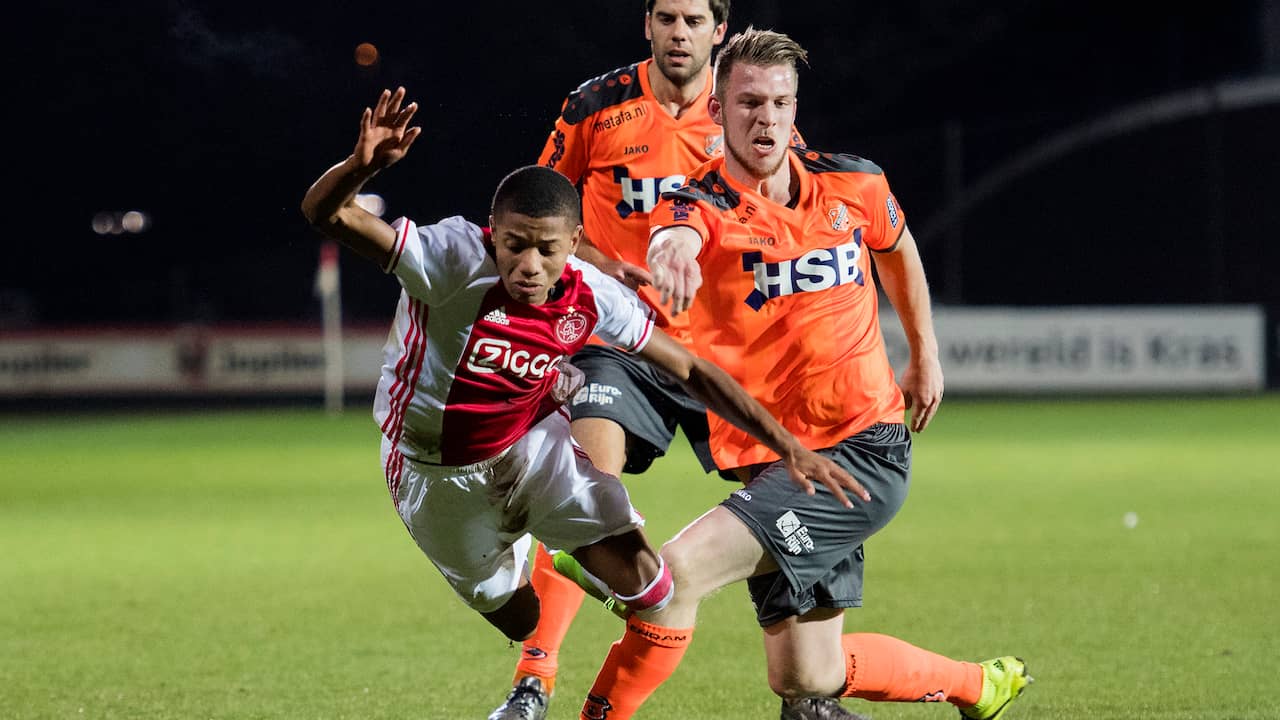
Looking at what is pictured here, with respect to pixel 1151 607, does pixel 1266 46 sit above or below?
above

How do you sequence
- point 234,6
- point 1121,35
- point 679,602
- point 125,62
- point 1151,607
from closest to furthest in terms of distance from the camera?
point 679,602 < point 1151,607 < point 234,6 < point 125,62 < point 1121,35

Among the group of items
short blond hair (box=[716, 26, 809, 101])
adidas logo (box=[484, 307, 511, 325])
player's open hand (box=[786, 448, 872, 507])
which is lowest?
player's open hand (box=[786, 448, 872, 507])

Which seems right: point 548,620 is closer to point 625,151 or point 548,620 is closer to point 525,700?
point 525,700

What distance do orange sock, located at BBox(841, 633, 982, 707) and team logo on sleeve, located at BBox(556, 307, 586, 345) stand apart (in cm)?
129

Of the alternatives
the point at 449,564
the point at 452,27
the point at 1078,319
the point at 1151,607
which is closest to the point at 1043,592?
the point at 1151,607

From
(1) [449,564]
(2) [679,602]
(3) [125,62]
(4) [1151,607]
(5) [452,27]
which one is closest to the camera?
(2) [679,602]

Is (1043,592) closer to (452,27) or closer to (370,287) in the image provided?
(452,27)

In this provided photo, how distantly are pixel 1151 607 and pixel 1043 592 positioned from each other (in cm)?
58

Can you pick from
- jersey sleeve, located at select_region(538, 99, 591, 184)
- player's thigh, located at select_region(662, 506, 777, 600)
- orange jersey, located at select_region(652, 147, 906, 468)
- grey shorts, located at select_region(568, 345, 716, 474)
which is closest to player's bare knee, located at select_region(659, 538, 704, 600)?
player's thigh, located at select_region(662, 506, 777, 600)

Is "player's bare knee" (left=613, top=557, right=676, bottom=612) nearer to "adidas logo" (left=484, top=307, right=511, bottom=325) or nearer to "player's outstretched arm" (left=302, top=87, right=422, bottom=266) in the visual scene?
"adidas logo" (left=484, top=307, right=511, bottom=325)

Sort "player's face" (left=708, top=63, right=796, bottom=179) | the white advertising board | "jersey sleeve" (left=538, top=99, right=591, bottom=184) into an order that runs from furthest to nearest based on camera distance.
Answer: the white advertising board < "jersey sleeve" (left=538, top=99, right=591, bottom=184) < "player's face" (left=708, top=63, right=796, bottom=179)

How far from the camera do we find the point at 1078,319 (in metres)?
23.5

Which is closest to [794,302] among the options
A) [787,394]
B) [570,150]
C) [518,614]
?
[787,394]

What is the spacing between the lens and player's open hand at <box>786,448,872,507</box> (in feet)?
14.4
